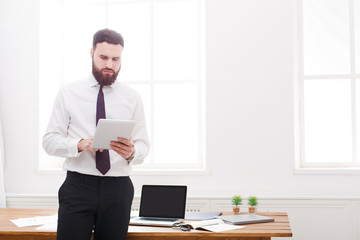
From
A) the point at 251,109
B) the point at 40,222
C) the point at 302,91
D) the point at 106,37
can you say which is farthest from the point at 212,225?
the point at 302,91

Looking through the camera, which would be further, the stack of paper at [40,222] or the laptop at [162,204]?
the laptop at [162,204]

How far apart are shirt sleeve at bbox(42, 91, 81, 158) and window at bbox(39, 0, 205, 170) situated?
2.01 m

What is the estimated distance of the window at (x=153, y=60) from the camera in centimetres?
410

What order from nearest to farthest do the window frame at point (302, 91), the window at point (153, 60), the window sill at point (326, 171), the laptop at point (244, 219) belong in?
the laptop at point (244, 219)
the window sill at point (326, 171)
the window frame at point (302, 91)
the window at point (153, 60)

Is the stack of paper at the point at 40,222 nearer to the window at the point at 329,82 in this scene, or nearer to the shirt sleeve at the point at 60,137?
the shirt sleeve at the point at 60,137

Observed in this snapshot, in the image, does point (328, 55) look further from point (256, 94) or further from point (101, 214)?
point (101, 214)

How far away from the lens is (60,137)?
6.80 feet

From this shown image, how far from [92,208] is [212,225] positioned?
0.77 metres

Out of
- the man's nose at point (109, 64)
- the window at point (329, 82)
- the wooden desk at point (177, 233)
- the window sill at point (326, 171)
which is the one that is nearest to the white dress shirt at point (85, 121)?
the man's nose at point (109, 64)

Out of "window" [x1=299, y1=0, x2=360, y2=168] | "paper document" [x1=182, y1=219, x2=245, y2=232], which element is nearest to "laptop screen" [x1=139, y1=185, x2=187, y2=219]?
"paper document" [x1=182, y1=219, x2=245, y2=232]

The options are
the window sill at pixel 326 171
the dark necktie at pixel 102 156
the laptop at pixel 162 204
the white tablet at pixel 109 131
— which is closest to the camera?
the white tablet at pixel 109 131

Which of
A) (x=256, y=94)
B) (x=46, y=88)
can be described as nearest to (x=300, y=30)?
(x=256, y=94)

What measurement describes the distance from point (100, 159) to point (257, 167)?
77.3 inches

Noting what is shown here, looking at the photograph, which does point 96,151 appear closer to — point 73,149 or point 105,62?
point 73,149
